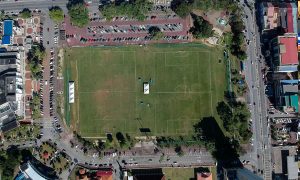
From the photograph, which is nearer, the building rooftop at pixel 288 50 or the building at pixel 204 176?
the building rooftop at pixel 288 50

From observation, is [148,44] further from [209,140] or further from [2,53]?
[2,53]

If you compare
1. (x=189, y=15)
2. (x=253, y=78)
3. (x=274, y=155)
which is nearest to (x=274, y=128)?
(x=274, y=155)

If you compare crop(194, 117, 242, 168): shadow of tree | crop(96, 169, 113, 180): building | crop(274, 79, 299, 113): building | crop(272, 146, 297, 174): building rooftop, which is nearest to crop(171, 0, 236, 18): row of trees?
crop(274, 79, 299, 113): building

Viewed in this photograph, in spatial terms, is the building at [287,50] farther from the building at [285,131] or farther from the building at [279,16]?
the building at [285,131]

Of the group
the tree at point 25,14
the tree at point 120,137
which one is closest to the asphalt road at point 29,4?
the tree at point 25,14

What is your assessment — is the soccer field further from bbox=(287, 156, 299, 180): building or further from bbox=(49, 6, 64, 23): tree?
bbox=(287, 156, 299, 180): building

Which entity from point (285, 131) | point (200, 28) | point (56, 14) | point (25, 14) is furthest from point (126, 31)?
point (285, 131)
